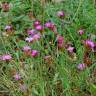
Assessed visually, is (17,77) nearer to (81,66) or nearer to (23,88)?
(23,88)

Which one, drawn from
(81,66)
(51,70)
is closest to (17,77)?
(51,70)

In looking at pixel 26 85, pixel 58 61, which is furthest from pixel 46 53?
pixel 26 85

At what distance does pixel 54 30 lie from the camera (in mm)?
2115

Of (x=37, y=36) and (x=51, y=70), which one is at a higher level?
(x=37, y=36)

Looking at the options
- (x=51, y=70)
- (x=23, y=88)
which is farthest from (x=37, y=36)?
(x=23, y=88)

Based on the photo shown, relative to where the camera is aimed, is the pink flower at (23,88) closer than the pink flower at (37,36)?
Yes

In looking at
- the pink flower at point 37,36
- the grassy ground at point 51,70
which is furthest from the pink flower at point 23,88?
the pink flower at point 37,36

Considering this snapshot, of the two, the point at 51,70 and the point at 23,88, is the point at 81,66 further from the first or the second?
the point at 23,88

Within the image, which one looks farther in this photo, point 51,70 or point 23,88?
point 51,70

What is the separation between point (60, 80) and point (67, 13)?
2.25ft

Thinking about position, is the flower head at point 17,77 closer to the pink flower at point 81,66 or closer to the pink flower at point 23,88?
the pink flower at point 23,88

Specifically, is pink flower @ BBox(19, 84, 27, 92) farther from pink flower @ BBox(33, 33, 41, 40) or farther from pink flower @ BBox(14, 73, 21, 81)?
pink flower @ BBox(33, 33, 41, 40)

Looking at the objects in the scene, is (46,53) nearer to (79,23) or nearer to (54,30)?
(54,30)

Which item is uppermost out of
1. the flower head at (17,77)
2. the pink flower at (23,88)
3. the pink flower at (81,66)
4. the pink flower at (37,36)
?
the pink flower at (37,36)
